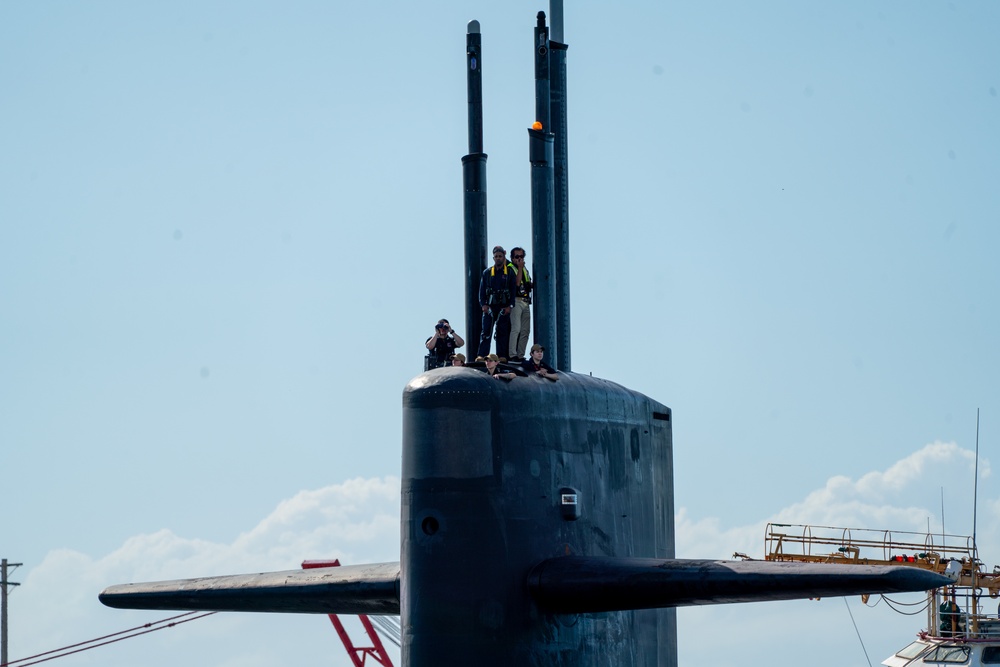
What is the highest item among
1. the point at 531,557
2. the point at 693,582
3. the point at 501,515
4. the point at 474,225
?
the point at 474,225

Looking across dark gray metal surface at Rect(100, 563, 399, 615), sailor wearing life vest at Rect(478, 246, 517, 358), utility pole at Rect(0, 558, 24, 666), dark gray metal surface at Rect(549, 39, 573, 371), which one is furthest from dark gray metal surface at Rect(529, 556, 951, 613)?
utility pole at Rect(0, 558, 24, 666)

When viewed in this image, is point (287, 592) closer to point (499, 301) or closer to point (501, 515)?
point (501, 515)

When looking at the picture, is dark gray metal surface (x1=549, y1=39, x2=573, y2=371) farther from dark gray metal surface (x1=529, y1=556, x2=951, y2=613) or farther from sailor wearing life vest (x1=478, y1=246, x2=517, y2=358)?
dark gray metal surface (x1=529, y1=556, x2=951, y2=613)

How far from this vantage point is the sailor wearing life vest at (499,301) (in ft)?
46.5

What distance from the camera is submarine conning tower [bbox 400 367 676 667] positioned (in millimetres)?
11742

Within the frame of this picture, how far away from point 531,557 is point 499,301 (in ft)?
9.56

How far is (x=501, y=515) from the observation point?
1196 cm

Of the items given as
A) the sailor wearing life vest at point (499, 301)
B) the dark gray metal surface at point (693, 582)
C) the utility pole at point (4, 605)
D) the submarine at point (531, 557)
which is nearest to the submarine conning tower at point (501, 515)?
the submarine at point (531, 557)

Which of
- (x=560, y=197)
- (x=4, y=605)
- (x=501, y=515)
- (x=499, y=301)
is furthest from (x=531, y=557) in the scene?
(x=4, y=605)

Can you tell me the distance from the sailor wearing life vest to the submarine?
293 mm

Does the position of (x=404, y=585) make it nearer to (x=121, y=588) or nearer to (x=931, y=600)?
(x=121, y=588)

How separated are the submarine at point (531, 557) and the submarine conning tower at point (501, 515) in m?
0.01

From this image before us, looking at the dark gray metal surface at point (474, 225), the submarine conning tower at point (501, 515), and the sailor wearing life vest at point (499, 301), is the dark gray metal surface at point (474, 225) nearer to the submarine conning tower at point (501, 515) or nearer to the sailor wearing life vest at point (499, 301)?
the sailor wearing life vest at point (499, 301)

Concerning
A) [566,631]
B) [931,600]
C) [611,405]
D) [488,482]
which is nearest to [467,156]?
[611,405]
